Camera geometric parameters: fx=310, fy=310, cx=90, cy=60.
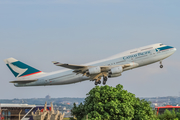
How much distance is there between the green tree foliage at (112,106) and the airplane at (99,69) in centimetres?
1399

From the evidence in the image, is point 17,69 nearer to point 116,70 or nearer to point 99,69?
point 99,69

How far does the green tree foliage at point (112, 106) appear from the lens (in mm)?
45094

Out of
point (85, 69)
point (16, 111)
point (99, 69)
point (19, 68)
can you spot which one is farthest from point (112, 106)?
point (16, 111)

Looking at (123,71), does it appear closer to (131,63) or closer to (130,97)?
(131,63)

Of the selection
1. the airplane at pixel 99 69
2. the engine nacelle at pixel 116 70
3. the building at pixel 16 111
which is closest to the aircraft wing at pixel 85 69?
the airplane at pixel 99 69

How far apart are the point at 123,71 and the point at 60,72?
553 inches

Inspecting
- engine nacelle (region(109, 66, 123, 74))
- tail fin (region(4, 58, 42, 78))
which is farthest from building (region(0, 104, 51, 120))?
engine nacelle (region(109, 66, 123, 74))

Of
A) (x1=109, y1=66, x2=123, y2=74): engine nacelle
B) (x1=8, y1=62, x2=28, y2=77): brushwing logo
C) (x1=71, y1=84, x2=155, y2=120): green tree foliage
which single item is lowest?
(x1=71, y1=84, x2=155, y2=120): green tree foliage

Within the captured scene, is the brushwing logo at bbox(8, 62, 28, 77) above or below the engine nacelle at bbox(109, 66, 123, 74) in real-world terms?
above

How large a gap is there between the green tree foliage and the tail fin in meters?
26.2

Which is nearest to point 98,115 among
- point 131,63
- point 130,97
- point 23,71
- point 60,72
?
point 130,97

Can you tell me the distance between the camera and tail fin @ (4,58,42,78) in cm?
7269

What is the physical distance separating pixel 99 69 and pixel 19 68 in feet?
68.1

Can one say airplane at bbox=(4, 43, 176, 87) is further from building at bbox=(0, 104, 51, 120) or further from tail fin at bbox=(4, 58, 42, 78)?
building at bbox=(0, 104, 51, 120)
